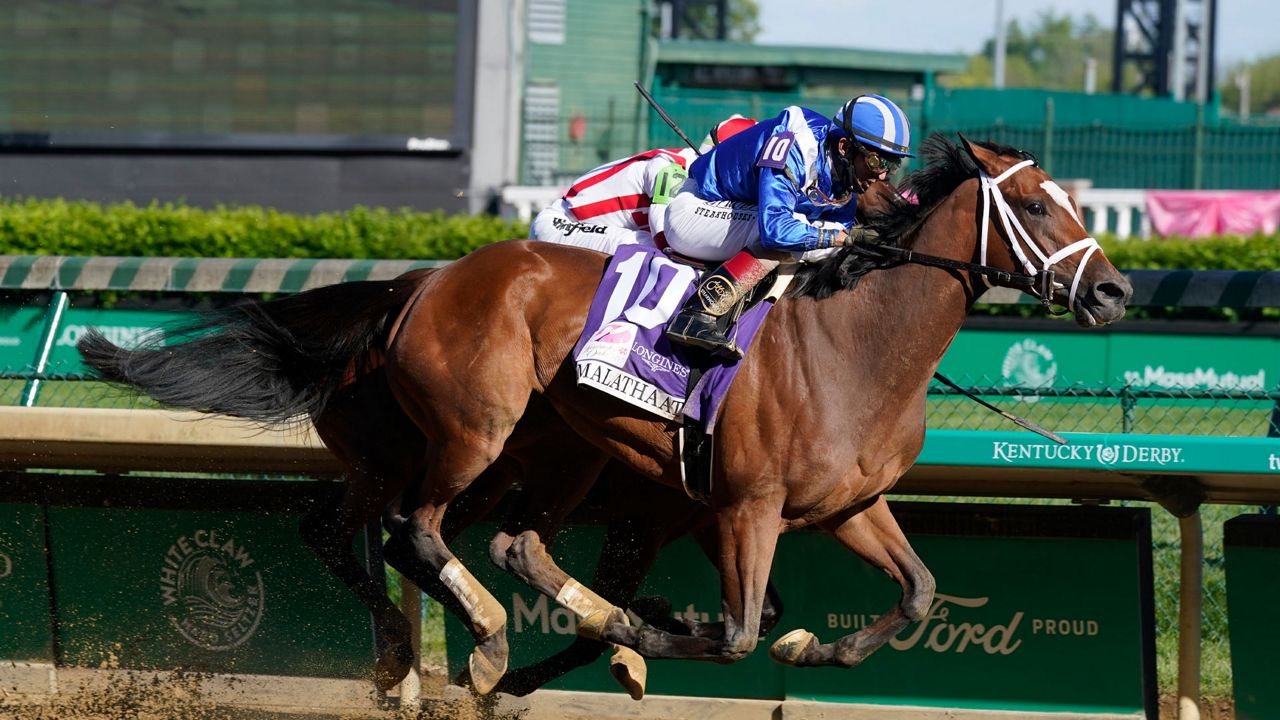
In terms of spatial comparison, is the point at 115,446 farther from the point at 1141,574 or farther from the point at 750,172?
the point at 1141,574

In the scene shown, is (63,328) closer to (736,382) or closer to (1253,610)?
(736,382)

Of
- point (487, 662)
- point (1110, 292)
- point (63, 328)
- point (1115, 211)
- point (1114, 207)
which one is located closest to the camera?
point (1110, 292)

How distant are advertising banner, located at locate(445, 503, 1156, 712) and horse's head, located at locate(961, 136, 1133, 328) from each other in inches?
56.4

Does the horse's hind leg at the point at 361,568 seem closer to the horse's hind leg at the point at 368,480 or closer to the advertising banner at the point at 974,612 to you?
the horse's hind leg at the point at 368,480

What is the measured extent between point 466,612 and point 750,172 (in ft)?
5.64

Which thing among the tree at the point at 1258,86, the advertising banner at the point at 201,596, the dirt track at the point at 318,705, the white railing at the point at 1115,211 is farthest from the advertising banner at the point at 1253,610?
the tree at the point at 1258,86

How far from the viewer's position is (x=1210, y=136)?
19.9 meters

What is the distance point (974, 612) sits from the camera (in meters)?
5.34

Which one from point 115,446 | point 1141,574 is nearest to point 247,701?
point 115,446

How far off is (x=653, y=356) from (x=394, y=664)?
1.55 metres

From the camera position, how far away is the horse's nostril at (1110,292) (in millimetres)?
4023

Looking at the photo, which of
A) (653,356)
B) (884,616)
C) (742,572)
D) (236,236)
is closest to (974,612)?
(884,616)

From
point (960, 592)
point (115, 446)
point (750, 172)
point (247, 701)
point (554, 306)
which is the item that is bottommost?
point (247, 701)

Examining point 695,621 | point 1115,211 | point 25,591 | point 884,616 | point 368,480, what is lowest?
point 25,591
